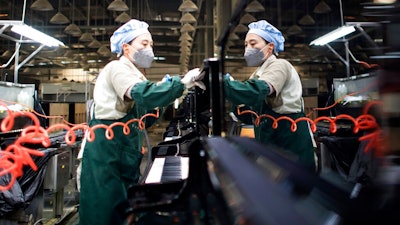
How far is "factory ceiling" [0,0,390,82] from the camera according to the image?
138 cm

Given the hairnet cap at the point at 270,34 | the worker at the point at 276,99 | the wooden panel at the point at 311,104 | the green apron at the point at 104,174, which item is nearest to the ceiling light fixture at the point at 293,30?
the hairnet cap at the point at 270,34

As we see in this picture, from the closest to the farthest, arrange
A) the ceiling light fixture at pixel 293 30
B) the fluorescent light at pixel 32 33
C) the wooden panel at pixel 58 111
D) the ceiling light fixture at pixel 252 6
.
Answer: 1. the ceiling light fixture at pixel 252 6
2. the ceiling light fixture at pixel 293 30
3. the fluorescent light at pixel 32 33
4. the wooden panel at pixel 58 111

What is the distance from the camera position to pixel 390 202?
1.16ft

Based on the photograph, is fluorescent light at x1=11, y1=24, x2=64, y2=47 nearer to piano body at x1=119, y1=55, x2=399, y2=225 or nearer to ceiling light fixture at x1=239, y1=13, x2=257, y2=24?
ceiling light fixture at x1=239, y1=13, x2=257, y2=24

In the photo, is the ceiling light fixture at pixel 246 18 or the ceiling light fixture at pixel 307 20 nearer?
the ceiling light fixture at pixel 246 18

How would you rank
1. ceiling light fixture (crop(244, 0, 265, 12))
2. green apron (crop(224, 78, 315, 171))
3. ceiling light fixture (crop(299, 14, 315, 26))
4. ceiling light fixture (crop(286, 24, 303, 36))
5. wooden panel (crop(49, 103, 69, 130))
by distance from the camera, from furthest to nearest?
1. wooden panel (crop(49, 103, 69, 130))
2. ceiling light fixture (crop(286, 24, 303, 36))
3. ceiling light fixture (crop(299, 14, 315, 26))
4. green apron (crop(224, 78, 315, 171))
5. ceiling light fixture (crop(244, 0, 265, 12))

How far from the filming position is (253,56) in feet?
5.43

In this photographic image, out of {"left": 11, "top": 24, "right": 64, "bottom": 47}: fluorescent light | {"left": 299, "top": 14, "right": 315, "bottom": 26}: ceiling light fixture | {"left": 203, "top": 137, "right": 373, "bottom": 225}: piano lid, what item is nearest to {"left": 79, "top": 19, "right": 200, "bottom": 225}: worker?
{"left": 299, "top": 14, "right": 315, "bottom": 26}: ceiling light fixture

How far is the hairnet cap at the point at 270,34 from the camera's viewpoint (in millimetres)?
1614

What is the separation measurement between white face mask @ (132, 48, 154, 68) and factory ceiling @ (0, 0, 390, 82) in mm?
409

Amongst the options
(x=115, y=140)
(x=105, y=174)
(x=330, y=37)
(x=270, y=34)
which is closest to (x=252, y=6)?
(x=270, y=34)

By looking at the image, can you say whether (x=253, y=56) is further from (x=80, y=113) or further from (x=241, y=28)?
(x=80, y=113)

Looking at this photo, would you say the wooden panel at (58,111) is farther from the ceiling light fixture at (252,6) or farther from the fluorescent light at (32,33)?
the ceiling light fixture at (252,6)

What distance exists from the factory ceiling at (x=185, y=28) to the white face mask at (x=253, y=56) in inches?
3.2
